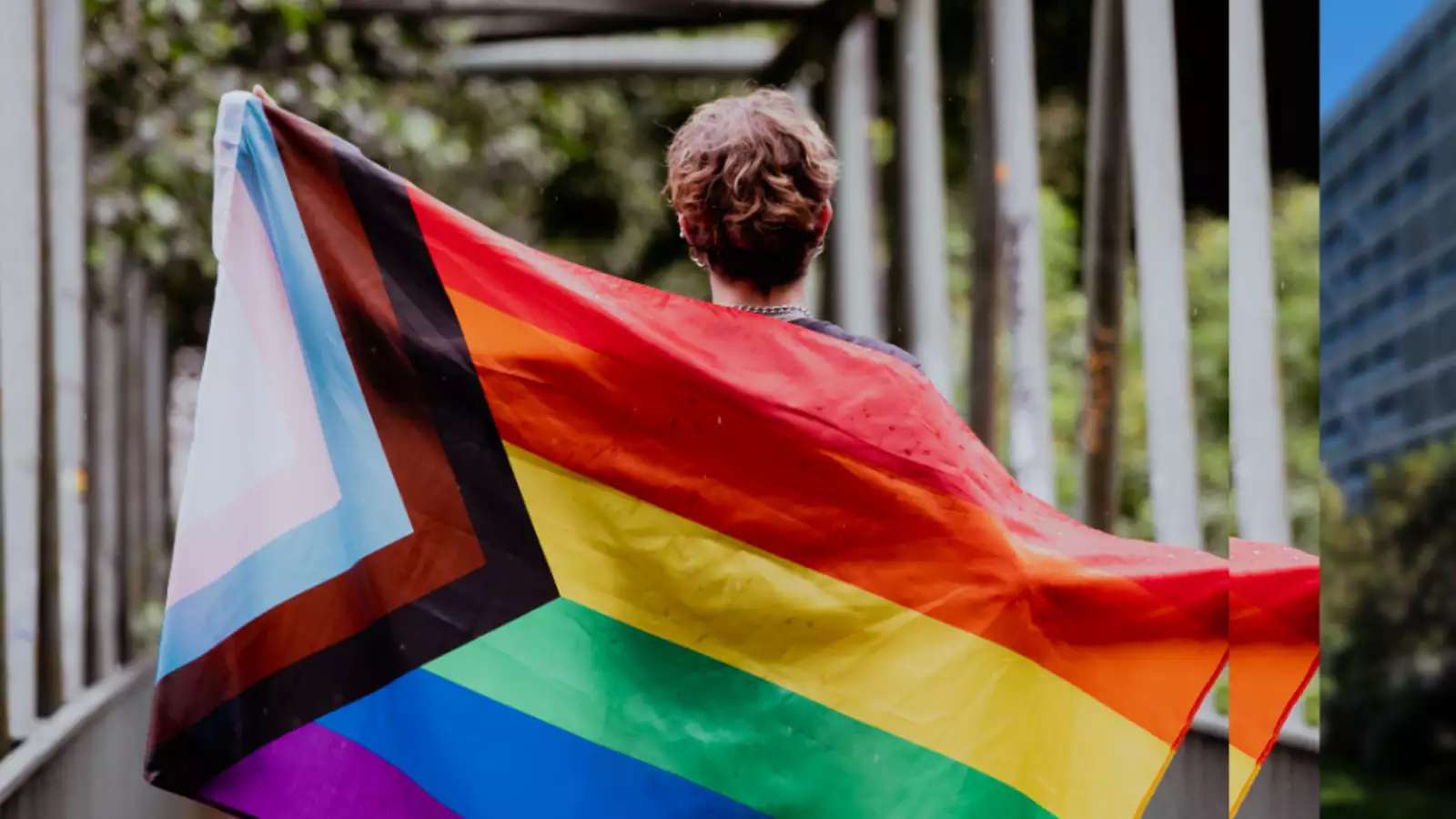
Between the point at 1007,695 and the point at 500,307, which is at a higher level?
the point at 500,307

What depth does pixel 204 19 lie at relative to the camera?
231 inches

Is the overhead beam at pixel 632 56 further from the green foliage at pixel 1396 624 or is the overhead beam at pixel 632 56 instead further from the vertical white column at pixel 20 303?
the green foliage at pixel 1396 624

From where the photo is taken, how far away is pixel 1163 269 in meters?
4.38

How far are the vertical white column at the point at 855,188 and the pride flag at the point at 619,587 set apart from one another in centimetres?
582

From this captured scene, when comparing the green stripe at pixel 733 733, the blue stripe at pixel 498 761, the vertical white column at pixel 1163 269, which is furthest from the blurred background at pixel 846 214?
the blue stripe at pixel 498 761

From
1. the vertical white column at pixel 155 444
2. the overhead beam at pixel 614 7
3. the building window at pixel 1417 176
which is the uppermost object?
the overhead beam at pixel 614 7

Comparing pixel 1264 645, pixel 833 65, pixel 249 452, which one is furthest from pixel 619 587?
pixel 833 65

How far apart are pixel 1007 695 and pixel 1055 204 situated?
743cm

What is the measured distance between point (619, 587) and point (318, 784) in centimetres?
52

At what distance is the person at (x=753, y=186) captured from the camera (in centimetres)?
238

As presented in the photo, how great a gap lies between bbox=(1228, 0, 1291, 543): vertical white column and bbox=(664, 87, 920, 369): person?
99 centimetres

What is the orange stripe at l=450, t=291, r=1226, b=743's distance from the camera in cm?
247

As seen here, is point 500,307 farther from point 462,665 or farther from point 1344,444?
point 1344,444

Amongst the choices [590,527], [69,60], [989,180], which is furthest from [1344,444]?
[69,60]
